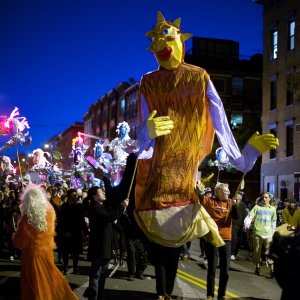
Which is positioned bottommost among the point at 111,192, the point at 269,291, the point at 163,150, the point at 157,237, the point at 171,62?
the point at 269,291

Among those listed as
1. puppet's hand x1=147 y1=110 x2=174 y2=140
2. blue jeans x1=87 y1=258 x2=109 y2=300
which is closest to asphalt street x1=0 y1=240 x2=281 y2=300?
blue jeans x1=87 y1=258 x2=109 y2=300

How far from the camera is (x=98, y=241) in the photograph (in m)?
6.91

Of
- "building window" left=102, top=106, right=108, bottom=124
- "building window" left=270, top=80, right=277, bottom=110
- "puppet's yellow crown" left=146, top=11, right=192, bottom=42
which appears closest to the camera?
"puppet's yellow crown" left=146, top=11, right=192, bottom=42

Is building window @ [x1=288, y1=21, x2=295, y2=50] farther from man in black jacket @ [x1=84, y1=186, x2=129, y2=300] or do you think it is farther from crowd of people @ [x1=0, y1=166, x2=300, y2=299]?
man in black jacket @ [x1=84, y1=186, x2=129, y2=300]

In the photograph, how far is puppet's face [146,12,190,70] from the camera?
555 centimetres

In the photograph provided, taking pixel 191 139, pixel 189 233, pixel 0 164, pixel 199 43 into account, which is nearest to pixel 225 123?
pixel 191 139

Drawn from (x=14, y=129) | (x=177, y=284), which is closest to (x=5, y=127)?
(x=14, y=129)

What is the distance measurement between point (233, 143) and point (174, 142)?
0.74 metres

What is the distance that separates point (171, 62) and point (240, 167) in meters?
1.42

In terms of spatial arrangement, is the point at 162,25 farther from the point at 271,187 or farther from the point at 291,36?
the point at 271,187

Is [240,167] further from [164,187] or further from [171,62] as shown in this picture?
[171,62]

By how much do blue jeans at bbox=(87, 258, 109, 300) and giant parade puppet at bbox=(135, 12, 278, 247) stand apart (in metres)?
1.81

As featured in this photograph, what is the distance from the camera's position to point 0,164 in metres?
28.9

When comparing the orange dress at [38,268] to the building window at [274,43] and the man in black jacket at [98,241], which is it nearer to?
the man in black jacket at [98,241]
